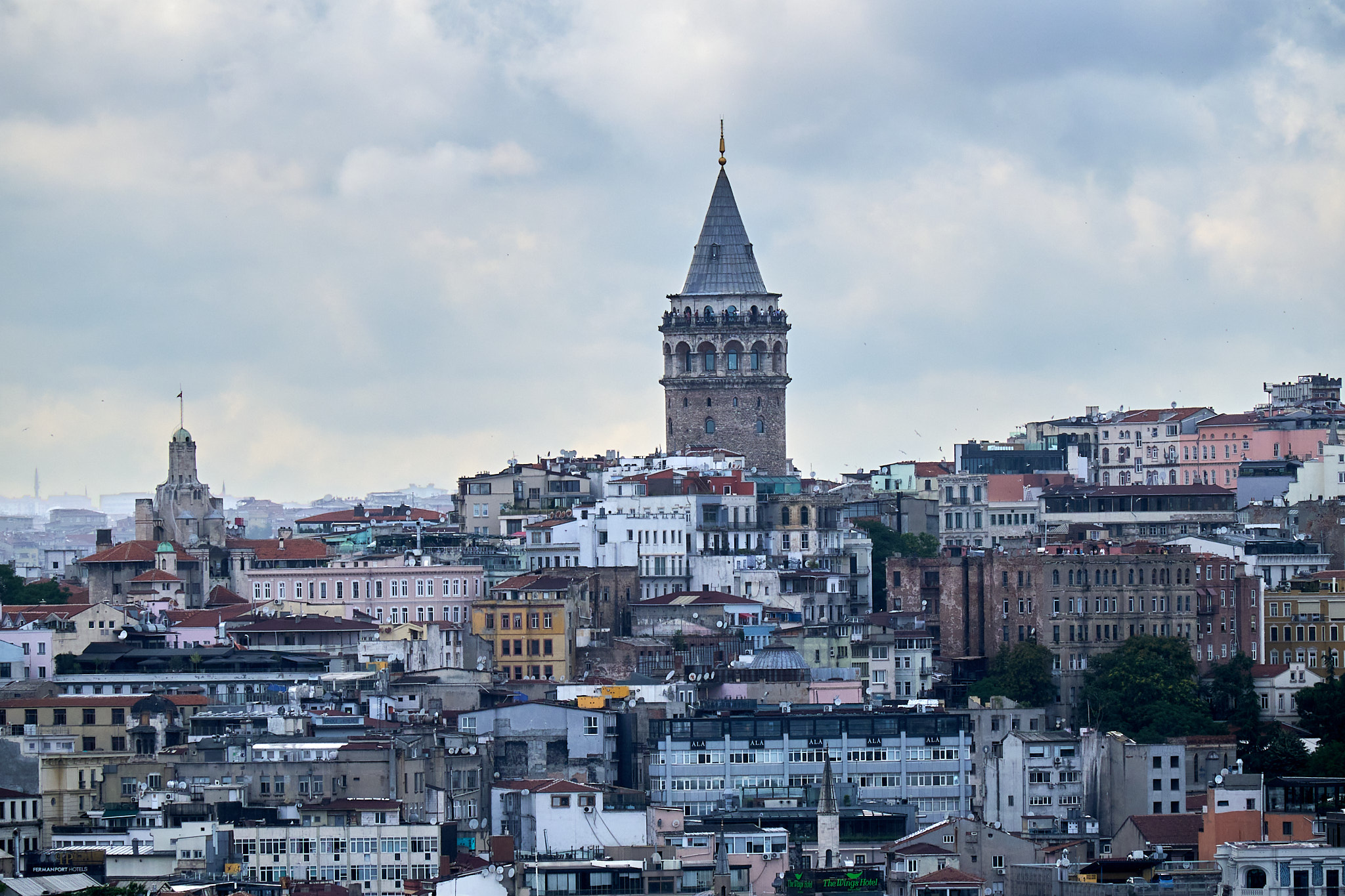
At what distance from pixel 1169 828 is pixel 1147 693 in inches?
853

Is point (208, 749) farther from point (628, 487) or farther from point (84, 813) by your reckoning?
point (628, 487)

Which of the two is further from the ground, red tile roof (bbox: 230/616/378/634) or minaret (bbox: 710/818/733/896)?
red tile roof (bbox: 230/616/378/634)

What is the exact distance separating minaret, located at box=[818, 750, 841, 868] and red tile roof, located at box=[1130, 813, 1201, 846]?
6461 millimetres

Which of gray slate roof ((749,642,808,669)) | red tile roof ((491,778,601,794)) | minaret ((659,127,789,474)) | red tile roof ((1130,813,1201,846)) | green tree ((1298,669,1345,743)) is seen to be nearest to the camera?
red tile roof ((1130,813,1201,846))

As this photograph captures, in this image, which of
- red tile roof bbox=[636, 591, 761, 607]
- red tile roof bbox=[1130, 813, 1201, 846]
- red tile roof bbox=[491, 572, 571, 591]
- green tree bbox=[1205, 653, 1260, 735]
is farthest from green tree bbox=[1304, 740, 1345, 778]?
red tile roof bbox=[491, 572, 571, 591]

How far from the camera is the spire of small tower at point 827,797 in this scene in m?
85.9

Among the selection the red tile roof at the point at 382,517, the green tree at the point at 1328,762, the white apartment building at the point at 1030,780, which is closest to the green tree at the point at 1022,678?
the green tree at the point at 1328,762

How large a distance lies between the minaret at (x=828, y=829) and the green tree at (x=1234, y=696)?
63.9 ft

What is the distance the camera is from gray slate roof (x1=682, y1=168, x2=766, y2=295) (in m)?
138

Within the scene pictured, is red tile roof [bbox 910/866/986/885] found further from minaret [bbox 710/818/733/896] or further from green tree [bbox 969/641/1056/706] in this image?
green tree [bbox 969/641/1056/706]

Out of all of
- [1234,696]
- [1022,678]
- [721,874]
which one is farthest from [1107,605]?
[721,874]

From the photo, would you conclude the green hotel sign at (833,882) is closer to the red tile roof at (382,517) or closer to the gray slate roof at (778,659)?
the gray slate roof at (778,659)

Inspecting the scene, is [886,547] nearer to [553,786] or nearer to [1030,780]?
[1030,780]

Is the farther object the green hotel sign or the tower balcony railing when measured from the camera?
the tower balcony railing
